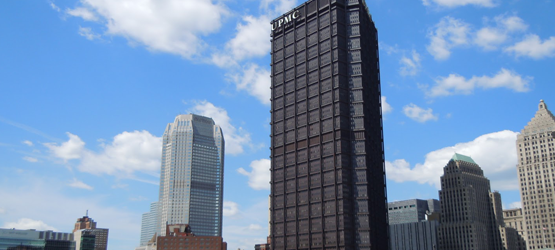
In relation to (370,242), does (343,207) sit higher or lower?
higher

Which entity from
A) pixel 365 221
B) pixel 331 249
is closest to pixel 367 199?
pixel 365 221

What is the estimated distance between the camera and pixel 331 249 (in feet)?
655

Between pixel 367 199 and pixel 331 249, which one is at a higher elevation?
pixel 367 199

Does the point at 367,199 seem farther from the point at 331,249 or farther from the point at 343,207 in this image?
the point at 331,249

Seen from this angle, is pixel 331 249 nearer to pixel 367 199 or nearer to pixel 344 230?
pixel 344 230

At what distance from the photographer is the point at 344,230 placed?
7771 inches

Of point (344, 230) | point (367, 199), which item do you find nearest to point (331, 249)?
point (344, 230)

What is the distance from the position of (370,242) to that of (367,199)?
15.3 meters

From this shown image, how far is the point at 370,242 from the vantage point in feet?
637

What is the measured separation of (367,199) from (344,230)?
13854mm

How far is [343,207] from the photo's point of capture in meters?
200

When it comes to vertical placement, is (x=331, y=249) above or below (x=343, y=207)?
below

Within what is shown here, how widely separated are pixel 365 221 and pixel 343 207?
9122 mm

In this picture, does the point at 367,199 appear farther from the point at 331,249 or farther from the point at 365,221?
the point at 331,249
